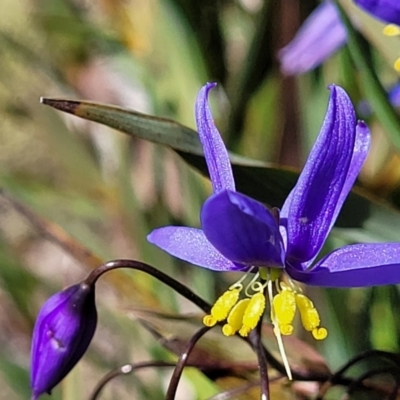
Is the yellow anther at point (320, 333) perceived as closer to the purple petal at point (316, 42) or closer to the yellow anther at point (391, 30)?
the yellow anther at point (391, 30)

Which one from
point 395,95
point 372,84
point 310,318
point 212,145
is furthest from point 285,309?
point 395,95

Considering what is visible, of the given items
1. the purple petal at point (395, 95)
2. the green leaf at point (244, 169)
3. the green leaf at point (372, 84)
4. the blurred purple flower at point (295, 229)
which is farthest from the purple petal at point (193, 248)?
the purple petal at point (395, 95)

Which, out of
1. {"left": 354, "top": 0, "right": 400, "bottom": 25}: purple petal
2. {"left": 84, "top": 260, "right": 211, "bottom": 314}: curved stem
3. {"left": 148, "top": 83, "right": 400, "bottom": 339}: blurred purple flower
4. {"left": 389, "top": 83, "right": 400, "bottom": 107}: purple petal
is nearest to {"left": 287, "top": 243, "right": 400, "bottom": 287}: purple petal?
{"left": 148, "top": 83, "right": 400, "bottom": 339}: blurred purple flower

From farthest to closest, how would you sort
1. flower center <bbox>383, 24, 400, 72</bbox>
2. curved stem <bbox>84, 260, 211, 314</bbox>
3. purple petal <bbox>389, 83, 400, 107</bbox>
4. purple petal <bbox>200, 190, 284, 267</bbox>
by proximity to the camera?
purple petal <bbox>389, 83, 400, 107</bbox>, flower center <bbox>383, 24, 400, 72</bbox>, curved stem <bbox>84, 260, 211, 314</bbox>, purple petal <bbox>200, 190, 284, 267</bbox>

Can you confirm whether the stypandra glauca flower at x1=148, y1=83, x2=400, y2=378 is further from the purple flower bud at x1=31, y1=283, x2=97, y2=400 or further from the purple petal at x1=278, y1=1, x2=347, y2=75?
the purple petal at x1=278, y1=1, x2=347, y2=75

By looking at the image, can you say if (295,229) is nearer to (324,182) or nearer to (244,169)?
(324,182)

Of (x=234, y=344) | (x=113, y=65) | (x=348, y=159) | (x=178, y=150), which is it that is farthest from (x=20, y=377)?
(x=113, y=65)
